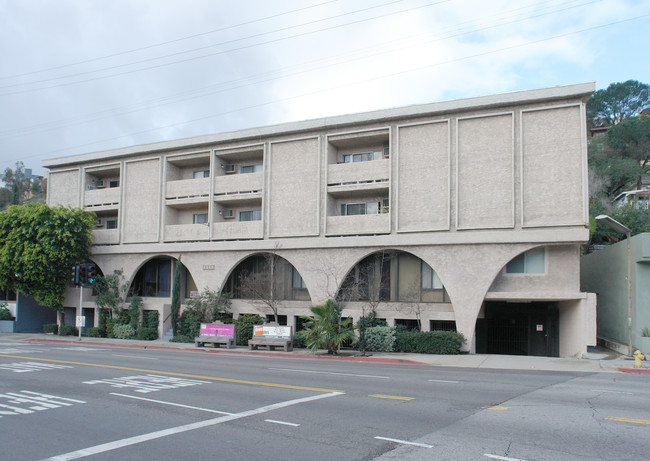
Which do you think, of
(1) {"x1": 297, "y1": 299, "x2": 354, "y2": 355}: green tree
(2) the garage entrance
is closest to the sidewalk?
(1) {"x1": 297, "y1": 299, "x2": 354, "y2": 355}: green tree

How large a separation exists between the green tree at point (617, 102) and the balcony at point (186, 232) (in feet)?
198

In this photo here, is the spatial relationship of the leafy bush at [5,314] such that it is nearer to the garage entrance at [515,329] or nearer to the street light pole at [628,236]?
the garage entrance at [515,329]

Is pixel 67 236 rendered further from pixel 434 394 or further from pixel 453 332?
pixel 434 394

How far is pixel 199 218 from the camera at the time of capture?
35312mm

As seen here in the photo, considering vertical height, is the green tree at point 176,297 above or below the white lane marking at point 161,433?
above

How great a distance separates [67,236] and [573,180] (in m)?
29.1

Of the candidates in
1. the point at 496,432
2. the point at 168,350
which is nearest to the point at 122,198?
the point at 168,350

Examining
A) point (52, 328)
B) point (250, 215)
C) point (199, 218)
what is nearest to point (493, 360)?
point (250, 215)

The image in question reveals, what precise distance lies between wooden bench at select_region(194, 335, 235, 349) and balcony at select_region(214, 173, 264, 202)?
8167 mm

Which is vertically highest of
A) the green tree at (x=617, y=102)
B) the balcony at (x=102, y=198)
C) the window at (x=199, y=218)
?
the green tree at (x=617, y=102)

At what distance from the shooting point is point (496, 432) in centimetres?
884

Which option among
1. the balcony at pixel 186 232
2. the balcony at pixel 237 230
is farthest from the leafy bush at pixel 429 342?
the balcony at pixel 186 232

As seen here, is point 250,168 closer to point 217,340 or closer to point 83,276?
point 217,340

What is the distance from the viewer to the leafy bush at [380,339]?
25.8 m
